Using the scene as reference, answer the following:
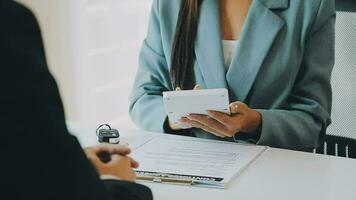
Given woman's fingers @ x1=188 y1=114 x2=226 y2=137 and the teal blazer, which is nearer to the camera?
woman's fingers @ x1=188 y1=114 x2=226 y2=137

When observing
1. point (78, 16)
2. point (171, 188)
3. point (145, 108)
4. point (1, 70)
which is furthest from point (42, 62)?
point (78, 16)

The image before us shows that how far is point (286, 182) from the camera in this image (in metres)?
1.10

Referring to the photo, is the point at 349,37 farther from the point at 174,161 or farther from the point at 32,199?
the point at 32,199

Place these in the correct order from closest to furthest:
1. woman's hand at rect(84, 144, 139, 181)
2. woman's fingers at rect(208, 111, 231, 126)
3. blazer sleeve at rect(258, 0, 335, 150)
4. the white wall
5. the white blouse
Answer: woman's hand at rect(84, 144, 139, 181), woman's fingers at rect(208, 111, 231, 126), blazer sleeve at rect(258, 0, 335, 150), the white blouse, the white wall

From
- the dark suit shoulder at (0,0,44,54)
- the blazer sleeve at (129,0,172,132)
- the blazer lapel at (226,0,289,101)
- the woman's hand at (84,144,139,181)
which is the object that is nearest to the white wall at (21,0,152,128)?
the blazer sleeve at (129,0,172,132)

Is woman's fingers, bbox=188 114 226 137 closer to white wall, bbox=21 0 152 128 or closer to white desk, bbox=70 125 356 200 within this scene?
white desk, bbox=70 125 356 200

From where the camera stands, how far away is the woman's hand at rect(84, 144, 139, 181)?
0.94m

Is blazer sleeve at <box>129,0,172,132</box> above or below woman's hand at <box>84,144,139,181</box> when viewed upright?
below

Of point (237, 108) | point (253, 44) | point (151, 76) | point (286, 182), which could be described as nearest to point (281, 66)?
point (253, 44)

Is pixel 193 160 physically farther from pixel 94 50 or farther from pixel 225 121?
pixel 94 50

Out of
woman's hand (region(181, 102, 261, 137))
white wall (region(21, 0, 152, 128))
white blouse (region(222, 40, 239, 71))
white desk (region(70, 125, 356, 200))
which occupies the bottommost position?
white wall (region(21, 0, 152, 128))

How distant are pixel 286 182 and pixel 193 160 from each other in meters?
0.19

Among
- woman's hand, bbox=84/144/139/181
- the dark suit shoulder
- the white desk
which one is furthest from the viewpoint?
the white desk

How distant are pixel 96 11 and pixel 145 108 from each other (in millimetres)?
1134
